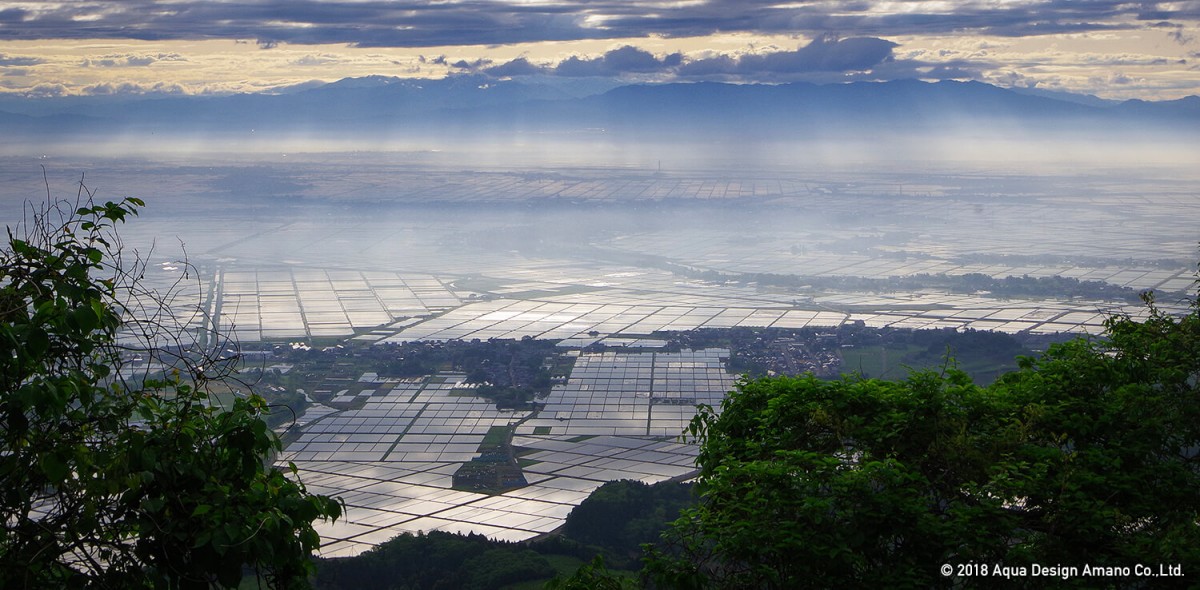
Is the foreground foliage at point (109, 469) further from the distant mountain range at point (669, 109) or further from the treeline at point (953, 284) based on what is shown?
the distant mountain range at point (669, 109)

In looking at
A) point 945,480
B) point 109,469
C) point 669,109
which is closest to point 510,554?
point 945,480

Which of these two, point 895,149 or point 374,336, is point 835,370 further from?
point 895,149

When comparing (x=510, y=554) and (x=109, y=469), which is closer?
(x=109, y=469)

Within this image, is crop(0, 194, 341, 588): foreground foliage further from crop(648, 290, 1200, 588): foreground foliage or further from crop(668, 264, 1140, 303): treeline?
crop(668, 264, 1140, 303): treeline

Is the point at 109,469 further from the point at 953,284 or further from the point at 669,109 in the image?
the point at 669,109

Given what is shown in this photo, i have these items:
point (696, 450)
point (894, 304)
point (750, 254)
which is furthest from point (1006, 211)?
point (696, 450)

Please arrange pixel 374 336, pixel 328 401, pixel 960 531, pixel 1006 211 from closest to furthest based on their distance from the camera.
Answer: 1. pixel 960 531
2. pixel 328 401
3. pixel 374 336
4. pixel 1006 211

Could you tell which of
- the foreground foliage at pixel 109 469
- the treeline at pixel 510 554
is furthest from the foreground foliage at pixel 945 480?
the treeline at pixel 510 554

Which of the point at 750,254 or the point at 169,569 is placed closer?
the point at 169,569
